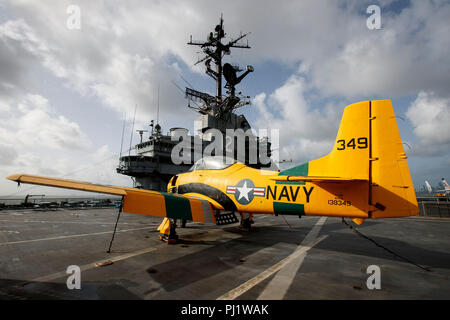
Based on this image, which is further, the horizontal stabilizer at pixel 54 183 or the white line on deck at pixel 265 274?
the horizontal stabilizer at pixel 54 183

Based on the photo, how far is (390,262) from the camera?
6074mm

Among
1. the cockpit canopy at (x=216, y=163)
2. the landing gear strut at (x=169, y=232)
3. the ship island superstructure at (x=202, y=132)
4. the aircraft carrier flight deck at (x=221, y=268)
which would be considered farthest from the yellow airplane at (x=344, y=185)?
the ship island superstructure at (x=202, y=132)

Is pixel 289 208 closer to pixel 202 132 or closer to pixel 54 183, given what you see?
pixel 54 183

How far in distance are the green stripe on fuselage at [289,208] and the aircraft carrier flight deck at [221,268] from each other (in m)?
1.41

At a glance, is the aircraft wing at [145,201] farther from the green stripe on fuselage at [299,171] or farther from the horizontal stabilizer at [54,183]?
the green stripe on fuselage at [299,171]

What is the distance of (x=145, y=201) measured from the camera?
6.13m

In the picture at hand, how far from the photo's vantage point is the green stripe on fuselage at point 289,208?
20.5 ft

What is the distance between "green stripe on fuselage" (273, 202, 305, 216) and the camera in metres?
6.24

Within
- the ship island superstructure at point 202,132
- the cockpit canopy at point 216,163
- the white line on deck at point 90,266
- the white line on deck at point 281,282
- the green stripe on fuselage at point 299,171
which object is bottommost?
the white line on deck at point 90,266

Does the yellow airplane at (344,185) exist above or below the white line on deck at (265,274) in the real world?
above

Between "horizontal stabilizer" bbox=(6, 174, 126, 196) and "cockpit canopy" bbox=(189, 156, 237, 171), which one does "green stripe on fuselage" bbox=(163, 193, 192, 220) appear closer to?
"horizontal stabilizer" bbox=(6, 174, 126, 196)

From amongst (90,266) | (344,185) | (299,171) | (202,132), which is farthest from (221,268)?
(202,132)

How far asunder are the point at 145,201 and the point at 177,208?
3.57 feet
